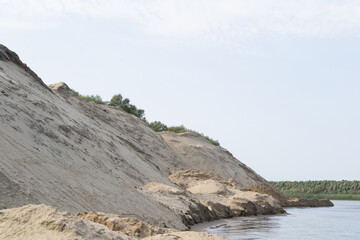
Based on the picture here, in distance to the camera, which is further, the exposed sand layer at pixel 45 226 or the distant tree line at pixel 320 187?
the distant tree line at pixel 320 187

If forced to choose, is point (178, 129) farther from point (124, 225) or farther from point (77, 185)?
point (124, 225)

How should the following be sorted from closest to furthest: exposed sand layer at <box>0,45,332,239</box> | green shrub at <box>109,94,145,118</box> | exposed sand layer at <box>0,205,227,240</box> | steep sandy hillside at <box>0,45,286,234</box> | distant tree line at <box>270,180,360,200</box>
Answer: exposed sand layer at <box>0,205,227,240</box>
exposed sand layer at <box>0,45,332,239</box>
steep sandy hillside at <box>0,45,286,234</box>
green shrub at <box>109,94,145,118</box>
distant tree line at <box>270,180,360,200</box>

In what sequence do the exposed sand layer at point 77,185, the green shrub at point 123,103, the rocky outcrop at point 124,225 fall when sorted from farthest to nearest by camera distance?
1. the green shrub at point 123,103
2. the rocky outcrop at point 124,225
3. the exposed sand layer at point 77,185

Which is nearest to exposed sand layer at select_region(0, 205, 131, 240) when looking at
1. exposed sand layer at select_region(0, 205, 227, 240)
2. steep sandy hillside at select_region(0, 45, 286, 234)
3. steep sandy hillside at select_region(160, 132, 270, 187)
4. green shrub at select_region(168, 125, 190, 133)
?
exposed sand layer at select_region(0, 205, 227, 240)

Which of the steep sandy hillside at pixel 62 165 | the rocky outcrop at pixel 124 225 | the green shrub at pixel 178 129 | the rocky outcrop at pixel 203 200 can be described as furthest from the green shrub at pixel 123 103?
the rocky outcrop at pixel 124 225

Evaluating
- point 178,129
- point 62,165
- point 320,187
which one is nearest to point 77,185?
point 62,165

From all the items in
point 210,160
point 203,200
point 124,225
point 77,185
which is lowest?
point 77,185

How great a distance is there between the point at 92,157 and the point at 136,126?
18.6 m

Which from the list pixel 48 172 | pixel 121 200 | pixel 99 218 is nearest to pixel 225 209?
pixel 121 200

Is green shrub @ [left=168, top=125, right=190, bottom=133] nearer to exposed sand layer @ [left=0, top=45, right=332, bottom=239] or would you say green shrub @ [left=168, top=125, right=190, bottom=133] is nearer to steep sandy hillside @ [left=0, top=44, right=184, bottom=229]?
exposed sand layer @ [left=0, top=45, right=332, bottom=239]

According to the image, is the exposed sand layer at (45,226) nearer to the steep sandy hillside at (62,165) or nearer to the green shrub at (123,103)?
the steep sandy hillside at (62,165)

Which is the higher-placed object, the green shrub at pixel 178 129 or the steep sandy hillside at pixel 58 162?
the green shrub at pixel 178 129

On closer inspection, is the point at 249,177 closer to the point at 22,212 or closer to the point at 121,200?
the point at 121,200

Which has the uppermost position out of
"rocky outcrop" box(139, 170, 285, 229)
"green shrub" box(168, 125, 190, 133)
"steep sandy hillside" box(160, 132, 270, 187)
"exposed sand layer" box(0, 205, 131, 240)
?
"green shrub" box(168, 125, 190, 133)
